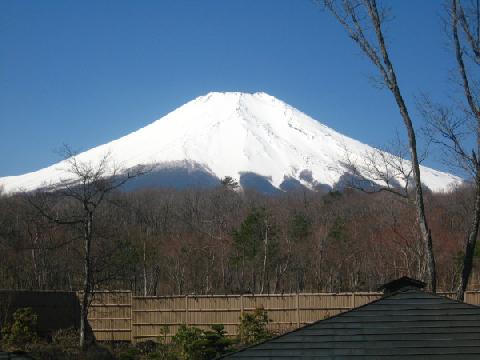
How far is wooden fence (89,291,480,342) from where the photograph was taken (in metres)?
21.2

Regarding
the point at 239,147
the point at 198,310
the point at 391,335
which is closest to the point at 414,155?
the point at 391,335

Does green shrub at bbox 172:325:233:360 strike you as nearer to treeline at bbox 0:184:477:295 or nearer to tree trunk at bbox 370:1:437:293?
tree trunk at bbox 370:1:437:293

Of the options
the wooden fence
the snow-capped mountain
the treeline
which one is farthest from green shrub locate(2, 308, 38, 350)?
the snow-capped mountain

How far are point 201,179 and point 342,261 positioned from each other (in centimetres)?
10601

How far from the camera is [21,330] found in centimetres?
1822

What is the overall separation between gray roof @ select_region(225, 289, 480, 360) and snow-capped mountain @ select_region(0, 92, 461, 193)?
410ft

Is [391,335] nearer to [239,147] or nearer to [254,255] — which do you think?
[254,255]

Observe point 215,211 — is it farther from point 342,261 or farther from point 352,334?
point 352,334

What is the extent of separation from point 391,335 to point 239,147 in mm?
151109

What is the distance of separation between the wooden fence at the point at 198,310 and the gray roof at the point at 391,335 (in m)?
11.7

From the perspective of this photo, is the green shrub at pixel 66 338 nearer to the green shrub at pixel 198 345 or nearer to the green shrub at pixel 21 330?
the green shrub at pixel 21 330

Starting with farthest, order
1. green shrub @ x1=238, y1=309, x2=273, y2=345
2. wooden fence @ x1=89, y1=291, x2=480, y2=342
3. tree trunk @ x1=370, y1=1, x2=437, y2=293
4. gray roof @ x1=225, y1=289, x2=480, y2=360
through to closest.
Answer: wooden fence @ x1=89, y1=291, x2=480, y2=342 < green shrub @ x1=238, y1=309, x2=273, y2=345 < tree trunk @ x1=370, y1=1, x2=437, y2=293 < gray roof @ x1=225, y1=289, x2=480, y2=360

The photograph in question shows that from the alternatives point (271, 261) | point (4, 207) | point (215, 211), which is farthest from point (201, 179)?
point (271, 261)

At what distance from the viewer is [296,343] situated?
8.98 metres
